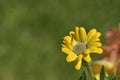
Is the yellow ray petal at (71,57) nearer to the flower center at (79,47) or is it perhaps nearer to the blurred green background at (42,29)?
the flower center at (79,47)

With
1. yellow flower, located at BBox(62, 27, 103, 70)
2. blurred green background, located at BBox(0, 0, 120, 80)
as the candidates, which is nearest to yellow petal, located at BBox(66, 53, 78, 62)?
yellow flower, located at BBox(62, 27, 103, 70)

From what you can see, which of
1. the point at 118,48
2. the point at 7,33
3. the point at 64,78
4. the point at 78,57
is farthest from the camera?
the point at 7,33

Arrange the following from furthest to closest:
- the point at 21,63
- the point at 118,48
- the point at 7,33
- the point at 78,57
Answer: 1. the point at 7,33
2. the point at 21,63
3. the point at 118,48
4. the point at 78,57

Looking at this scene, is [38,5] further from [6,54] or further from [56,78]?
[56,78]

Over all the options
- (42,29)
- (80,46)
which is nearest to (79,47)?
(80,46)

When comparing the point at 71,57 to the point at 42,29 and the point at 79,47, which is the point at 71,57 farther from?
the point at 42,29

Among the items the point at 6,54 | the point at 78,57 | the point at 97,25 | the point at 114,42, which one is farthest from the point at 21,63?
the point at 78,57

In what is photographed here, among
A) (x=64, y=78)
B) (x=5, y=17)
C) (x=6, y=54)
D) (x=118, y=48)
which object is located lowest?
(x=118, y=48)
